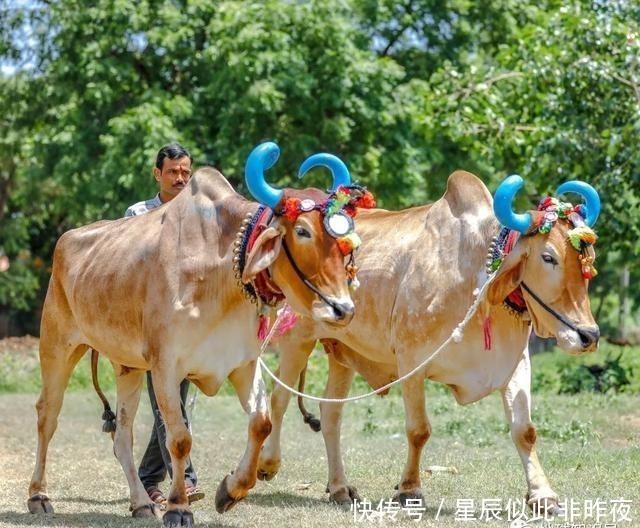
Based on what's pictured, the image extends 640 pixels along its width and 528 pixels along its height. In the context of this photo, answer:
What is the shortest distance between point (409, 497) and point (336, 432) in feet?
3.69

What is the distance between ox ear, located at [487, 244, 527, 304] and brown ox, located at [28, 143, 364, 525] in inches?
40.0

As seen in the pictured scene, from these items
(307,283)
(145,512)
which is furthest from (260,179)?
(145,512)

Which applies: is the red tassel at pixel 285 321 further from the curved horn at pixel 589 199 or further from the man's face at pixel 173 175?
the curved horn at pixel 589 199

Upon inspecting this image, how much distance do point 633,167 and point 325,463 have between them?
507cm

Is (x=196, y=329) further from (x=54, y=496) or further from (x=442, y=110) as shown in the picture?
(x=442, y=110)

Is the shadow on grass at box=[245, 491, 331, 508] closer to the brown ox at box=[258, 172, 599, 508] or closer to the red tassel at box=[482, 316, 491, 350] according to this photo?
the brown ox at box=[258, 172, 599, 508]

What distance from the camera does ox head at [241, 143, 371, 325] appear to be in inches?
253

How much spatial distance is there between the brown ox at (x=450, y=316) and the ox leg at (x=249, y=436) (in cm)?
107

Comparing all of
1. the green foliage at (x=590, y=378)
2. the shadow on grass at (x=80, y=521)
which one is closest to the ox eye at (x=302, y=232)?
the shadow on grass at (x=80, y=521)

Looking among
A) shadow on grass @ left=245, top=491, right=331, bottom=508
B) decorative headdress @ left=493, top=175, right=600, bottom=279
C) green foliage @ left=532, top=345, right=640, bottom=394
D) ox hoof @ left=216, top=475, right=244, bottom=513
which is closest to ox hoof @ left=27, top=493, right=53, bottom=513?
shadow on grass @ left=245, top=491, right=331, bottom=508

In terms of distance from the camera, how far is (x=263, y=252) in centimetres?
654

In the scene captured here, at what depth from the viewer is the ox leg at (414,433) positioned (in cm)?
761

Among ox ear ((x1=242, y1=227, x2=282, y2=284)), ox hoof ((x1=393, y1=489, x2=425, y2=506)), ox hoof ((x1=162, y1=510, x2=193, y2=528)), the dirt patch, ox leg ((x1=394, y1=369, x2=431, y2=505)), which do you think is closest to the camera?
ox ear ((x1=242, y1=227, x2=282, y2=284))

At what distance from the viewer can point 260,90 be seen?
63.2ft
